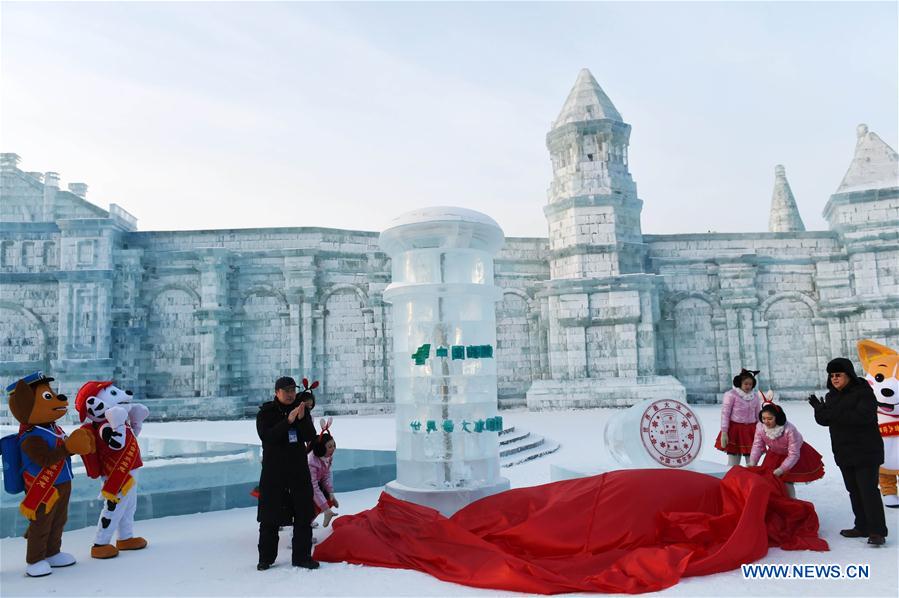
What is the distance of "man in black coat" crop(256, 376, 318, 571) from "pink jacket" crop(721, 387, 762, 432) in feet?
15.5

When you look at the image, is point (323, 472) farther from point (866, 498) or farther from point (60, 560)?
point (866, 498)

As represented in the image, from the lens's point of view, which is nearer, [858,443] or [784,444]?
[858,443]

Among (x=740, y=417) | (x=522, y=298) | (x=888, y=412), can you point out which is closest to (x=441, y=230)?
(x=740, y=417)

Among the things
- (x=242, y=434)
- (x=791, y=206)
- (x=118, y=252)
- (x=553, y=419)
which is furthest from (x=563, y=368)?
Result: (x=791, y=206)

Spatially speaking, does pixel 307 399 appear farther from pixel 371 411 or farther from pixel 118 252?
pixel 118 252

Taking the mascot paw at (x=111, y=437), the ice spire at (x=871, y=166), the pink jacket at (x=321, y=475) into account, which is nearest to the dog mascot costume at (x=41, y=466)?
the mascot paw at (x=111, y=437)

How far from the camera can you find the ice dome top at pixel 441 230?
21.4ft

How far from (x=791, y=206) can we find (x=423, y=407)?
104 feet

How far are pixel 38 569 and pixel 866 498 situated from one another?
6.51 metres

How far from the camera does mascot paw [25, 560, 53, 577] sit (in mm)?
4598

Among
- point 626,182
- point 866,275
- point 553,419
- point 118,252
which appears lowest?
point 553,419

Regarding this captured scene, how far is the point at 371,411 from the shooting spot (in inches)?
709

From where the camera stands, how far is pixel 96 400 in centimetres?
534

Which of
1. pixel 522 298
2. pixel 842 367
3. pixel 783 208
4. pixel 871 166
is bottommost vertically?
pixel 842 367
